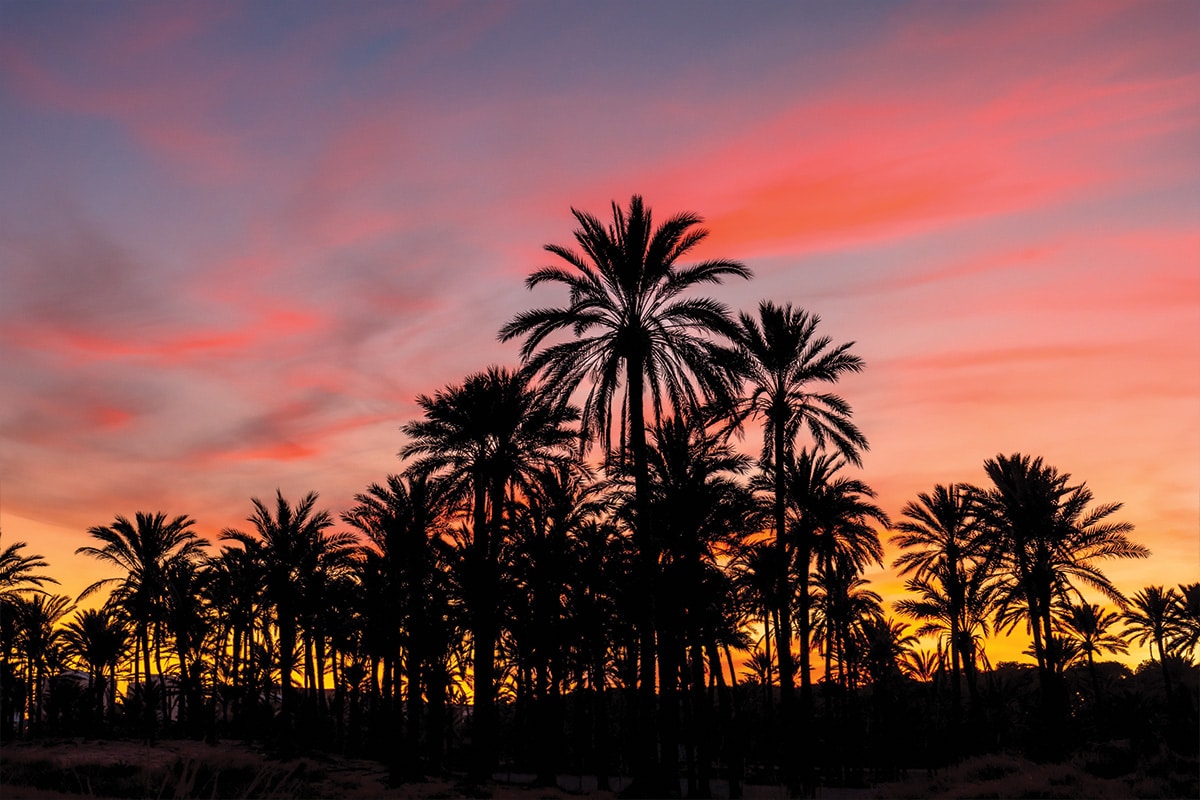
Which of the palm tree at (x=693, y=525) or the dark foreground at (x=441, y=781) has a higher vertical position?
the palm tree at (x=693, y=525)

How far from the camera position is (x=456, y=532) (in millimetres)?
46812

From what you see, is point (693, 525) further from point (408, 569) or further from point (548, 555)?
point (408, 569)

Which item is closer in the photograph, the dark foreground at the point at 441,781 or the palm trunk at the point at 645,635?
the dark foreground at the point at 441,781

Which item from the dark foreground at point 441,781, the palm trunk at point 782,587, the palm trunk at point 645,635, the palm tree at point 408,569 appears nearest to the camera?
the dark foreground at point 441,781

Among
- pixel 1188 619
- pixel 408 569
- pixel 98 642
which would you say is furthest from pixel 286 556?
pixel 1188 619

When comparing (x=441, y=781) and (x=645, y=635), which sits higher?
(x=645, y=635)

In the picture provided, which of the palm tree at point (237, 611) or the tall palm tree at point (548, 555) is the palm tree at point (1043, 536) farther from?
the palm tree at point (237, 611)

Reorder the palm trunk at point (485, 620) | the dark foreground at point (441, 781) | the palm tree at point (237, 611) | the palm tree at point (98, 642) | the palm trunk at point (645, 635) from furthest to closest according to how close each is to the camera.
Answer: the palm tree at point (98, 642) → the palm tree at point (237, 611) → the palm trunk at point (485, 620) → the palm trunk at point (645, 635) → the dark foreground at point (441, 781)

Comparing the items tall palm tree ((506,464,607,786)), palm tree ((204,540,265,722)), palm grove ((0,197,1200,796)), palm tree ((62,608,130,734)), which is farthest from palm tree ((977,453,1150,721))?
palm tree ((62,608,130,734))

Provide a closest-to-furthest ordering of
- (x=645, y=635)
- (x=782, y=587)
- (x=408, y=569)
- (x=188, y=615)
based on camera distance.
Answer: (x=645, y=635) < (x=782, y=587) < (x=408, y=569) < (x=188, y=615)

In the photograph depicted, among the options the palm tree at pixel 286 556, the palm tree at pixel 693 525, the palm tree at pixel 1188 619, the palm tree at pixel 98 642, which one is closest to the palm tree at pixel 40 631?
the palm tree at pixel 98 642

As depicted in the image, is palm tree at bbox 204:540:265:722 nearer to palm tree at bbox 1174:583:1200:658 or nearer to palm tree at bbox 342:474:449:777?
palm tree at bbox 342:474:449:777

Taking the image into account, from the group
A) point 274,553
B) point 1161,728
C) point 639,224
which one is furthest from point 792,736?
point 274,553

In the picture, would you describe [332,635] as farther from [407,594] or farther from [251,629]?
[407,594]
